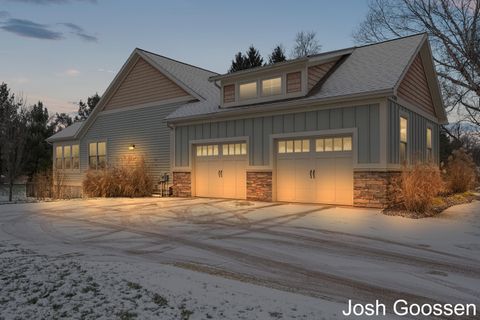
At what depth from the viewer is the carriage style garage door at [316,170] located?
38.6 feet

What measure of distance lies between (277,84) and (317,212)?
18.0ft

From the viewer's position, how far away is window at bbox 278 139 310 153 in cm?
1266

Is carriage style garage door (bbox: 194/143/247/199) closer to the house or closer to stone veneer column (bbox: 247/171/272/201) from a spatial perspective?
the house

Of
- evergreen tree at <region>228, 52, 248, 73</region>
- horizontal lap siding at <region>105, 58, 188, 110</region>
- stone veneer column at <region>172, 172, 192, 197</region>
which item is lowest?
stone veneer column at <region>172, 172, 192, 197</region>

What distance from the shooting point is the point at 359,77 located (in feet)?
40.9

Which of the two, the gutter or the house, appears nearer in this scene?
the gutter

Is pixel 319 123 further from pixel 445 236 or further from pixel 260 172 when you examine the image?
pixel 445 236

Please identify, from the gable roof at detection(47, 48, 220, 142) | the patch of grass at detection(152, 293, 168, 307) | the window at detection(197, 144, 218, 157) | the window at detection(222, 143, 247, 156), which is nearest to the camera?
the patch of grass at detection(152, 293, 168, 307)

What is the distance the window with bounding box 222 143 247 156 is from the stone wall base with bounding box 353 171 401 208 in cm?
456

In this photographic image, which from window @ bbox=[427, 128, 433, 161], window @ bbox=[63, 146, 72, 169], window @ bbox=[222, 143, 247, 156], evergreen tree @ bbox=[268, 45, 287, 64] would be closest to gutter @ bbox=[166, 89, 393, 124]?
window @ bbox=[222, 143, 247, 156]

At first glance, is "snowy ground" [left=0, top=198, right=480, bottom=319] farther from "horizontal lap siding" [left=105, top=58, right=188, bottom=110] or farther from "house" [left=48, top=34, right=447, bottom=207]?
"horizontal lap siding" [left=105, top=58, right=188, bottom=110]

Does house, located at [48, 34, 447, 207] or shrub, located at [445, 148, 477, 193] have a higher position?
house, located at [48, 34, 447, 207]

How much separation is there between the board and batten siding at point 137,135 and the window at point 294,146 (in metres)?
6.62

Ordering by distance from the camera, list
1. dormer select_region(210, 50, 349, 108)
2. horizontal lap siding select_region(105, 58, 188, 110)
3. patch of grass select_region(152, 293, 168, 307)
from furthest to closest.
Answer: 1. horizontal lap siding select_region(105, 58, 188, 110)
2. dormer select_region(210, 50, 349, 108)
3. patch of grass select_region(152, 293, 168, 307)
